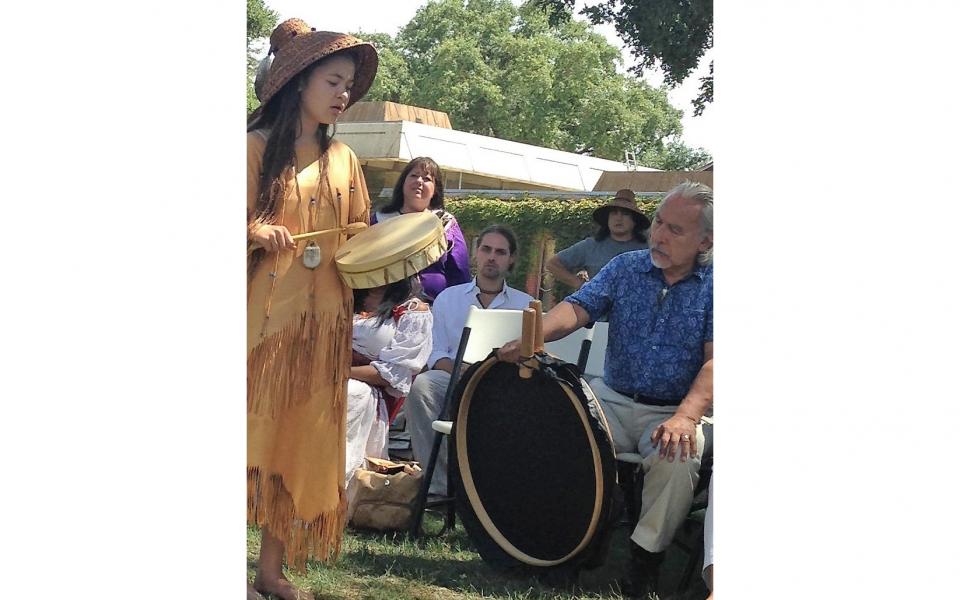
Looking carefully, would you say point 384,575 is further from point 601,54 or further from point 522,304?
point 601,54

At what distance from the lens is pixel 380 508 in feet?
12.9

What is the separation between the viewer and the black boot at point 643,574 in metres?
3.30

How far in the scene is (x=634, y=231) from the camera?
4.39m

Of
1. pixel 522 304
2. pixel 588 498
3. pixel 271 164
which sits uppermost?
pixel 271 164

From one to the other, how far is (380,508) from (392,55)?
1.55m

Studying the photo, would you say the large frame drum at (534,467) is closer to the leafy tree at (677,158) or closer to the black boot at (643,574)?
the black boot at (643,574)

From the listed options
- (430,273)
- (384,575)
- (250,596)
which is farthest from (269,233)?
(430,273)

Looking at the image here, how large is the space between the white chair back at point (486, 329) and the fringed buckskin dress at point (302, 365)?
1049 millimetres

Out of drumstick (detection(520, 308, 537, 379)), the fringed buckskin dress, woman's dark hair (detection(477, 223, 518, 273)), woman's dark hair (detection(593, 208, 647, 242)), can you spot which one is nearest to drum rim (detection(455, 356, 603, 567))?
drumstick (detection(520, 308, 537, 379))

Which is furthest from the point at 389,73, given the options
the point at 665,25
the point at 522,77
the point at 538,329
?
the point at 665,25

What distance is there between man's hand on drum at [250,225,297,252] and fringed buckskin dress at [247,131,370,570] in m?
0.07

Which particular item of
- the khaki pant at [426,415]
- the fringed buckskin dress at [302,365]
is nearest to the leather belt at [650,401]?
the fringed buckskin dress at [302,365]

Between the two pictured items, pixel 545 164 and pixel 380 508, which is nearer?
pixel 545 164

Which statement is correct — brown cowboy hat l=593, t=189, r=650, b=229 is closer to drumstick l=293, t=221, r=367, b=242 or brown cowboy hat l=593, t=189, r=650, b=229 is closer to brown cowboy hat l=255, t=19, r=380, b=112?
drumstick l=293, t=221, r=367, b=242
